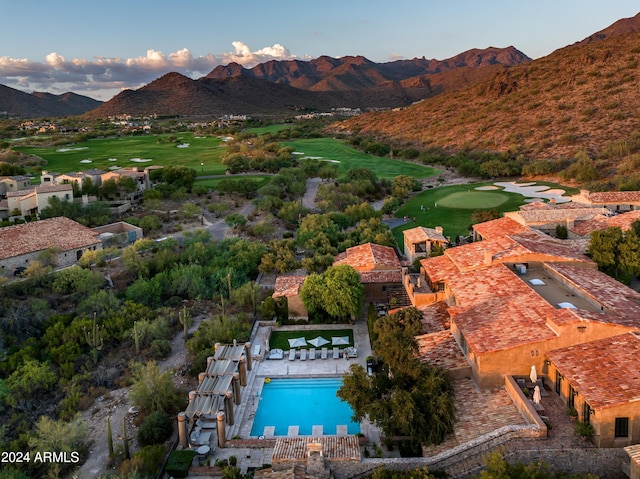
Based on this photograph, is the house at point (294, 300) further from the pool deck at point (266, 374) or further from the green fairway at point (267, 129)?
the green fairway at point (267, 129)

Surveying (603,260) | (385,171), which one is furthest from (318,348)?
(385,171)

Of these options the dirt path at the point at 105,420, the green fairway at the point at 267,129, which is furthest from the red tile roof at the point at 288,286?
the green fairway at the point at 267,129

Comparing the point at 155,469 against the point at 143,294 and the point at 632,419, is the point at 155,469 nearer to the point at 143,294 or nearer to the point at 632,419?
the point at 632,419

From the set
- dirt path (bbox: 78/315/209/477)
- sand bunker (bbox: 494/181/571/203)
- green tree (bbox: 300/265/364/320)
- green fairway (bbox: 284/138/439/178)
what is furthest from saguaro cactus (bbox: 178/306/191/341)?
green fairway (bbox: 284/138/439/178)

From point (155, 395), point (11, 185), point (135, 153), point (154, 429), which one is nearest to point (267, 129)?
point (135, 153)

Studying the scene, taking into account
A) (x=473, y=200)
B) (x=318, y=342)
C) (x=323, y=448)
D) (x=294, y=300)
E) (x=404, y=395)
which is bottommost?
(x=318, y=342)

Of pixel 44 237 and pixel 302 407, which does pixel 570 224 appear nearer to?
pixel 302 407
